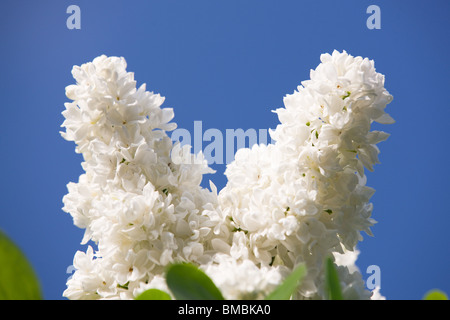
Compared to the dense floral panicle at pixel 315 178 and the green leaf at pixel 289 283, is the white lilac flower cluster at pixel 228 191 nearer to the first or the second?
the dense floral panicle at pixel 315 178

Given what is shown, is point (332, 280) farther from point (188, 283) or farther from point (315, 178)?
point (315, 178)

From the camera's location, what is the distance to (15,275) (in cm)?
15

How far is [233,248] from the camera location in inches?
13.4

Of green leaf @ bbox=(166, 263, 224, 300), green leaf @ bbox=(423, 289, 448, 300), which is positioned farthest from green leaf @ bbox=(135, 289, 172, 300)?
green leaf @ bbox=(423, 289, 448, 300)

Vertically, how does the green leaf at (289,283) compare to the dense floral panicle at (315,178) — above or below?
below

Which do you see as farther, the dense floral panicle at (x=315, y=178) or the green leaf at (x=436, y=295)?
the dense floral panicle at (x=315, y=178)

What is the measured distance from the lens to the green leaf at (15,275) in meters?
0.14

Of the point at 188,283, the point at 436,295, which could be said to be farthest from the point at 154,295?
the point at 436,295

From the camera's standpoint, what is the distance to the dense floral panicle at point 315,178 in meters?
0.33

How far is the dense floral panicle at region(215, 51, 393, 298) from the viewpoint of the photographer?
1.10 feet

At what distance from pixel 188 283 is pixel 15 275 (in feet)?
0.21

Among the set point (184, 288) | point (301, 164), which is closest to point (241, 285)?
point (184, 288)

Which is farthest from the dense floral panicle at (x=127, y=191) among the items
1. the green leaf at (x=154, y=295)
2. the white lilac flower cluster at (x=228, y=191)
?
the green leaf at (x=154, y=295)

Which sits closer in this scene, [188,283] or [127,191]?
[188,283]
